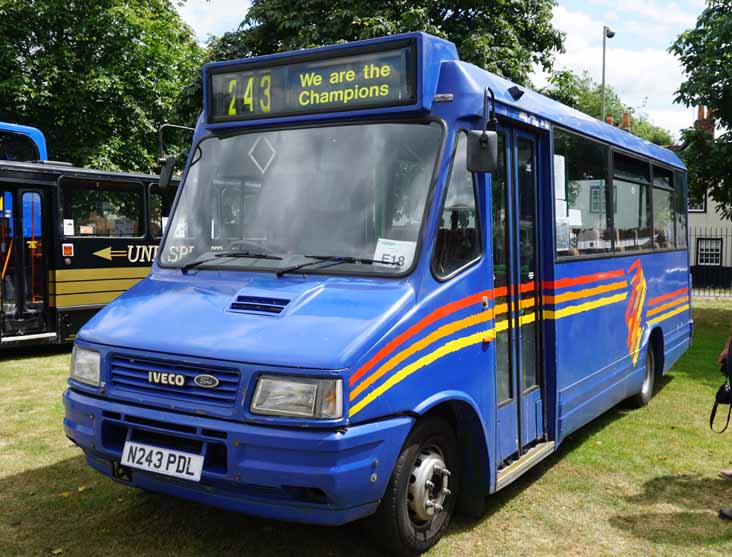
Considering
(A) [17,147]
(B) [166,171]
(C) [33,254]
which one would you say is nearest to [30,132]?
(A) [17,147]

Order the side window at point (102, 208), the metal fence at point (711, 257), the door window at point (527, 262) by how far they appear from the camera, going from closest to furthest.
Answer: the door window at point (527, 262), the side window at point (102, 208), the metal fence at point (711, 257)

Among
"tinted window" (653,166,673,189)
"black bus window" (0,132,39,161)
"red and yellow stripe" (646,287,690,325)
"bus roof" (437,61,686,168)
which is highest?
"black bus window" (0,132,39,161)

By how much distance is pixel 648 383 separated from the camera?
28.9 feet

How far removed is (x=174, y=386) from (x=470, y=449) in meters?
1.92

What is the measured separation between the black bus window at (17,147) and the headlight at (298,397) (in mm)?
12254

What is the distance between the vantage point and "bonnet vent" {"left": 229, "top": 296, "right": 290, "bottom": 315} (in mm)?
4277

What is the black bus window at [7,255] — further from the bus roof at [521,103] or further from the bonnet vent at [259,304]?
the bus roof at [521,103]

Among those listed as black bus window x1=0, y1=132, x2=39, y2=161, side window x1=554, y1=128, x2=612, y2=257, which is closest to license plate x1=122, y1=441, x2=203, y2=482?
side window x1=554, y1=128, x2=612, y2=257

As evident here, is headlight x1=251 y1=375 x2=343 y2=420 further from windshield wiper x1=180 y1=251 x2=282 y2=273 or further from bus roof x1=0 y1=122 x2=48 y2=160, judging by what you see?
bus roof x1=0 y1=122 x2=48 y2=160

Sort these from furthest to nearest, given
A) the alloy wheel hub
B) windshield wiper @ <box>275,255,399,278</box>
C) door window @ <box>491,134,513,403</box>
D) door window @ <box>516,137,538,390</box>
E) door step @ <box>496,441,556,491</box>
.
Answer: door window @ <box>516,137,538,390</box> → door window @ <box>491,134,513,403</box> → door step @ <box>496,441,556,491</box> → windshield wiper @ <box>275,255,399,278</box> → the alloy wheel hub

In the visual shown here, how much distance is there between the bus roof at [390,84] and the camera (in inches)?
186

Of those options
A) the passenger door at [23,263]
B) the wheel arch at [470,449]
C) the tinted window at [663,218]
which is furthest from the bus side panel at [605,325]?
the passenger door at [23,263]

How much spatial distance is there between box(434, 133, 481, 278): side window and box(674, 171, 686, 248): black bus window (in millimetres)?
6192

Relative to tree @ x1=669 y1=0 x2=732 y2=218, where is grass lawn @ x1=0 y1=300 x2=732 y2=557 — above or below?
below
